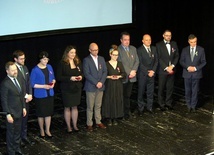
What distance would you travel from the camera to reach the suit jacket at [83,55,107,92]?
8.03m

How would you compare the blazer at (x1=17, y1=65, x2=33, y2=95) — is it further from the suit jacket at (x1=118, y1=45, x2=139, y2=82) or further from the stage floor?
the suit jacket at (x1=118, y1=45, x2=139, y2=82)

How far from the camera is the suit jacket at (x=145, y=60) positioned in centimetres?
874

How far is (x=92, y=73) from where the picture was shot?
26.5 ft

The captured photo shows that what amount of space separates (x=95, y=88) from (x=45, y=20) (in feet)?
6.03

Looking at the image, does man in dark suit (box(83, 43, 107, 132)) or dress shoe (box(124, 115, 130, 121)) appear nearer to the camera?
man in dark suit (box(83, 43, 107, 132))

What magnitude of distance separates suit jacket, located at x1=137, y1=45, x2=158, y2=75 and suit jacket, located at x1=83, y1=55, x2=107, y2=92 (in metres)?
0.89

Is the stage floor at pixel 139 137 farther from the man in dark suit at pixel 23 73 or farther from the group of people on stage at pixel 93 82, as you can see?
the man in dark suit at pixel 23 73

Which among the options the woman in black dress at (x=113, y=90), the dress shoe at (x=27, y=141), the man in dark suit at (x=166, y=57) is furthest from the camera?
the man in dark suit at (x=166, y=57)

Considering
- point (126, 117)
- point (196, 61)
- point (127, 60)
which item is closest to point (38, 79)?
point (127, 60)

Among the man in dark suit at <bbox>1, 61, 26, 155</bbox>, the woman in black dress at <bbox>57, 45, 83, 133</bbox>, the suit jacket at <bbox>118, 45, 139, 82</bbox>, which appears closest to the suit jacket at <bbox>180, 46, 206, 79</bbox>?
the suit jacket at <bbox>118, 45, 139, 82</bbox>

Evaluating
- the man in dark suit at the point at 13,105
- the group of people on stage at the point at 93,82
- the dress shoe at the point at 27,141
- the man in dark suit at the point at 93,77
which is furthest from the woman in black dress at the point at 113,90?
the man in dark suit at the point at 13,105

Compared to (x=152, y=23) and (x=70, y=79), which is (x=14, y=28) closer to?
(x=70, y=79)

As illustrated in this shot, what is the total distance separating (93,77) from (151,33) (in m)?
3.56

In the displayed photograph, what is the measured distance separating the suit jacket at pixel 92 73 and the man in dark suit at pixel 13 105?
4.08 ft
